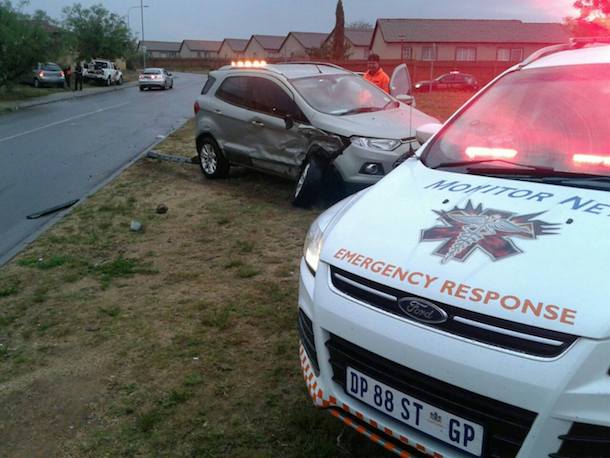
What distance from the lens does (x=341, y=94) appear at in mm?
7891

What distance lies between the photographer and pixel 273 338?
410cm

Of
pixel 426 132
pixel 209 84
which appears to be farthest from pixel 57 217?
pixel 426 132

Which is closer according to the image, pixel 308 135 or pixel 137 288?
pixel 137 288

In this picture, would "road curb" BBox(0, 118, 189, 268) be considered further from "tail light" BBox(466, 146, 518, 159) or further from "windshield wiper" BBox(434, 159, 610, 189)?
"windshield wiper" BBox(434, 159, 610, 189)

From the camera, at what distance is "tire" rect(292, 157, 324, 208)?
23.1 feet

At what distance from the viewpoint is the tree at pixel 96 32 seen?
5822 cm

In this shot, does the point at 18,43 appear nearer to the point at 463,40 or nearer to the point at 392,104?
the point at 392,104

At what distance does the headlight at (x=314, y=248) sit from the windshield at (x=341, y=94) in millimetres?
4607

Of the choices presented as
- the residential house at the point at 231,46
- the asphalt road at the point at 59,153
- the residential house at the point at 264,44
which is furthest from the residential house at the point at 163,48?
the asphalt road at the point at 59,153

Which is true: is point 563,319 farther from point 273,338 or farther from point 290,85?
point 290,85

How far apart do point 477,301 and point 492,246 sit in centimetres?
30

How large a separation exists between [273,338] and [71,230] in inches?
148

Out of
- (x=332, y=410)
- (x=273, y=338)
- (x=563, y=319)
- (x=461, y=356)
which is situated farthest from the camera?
(x=273, y=338)

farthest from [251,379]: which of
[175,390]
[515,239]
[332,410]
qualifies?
[515,239]
